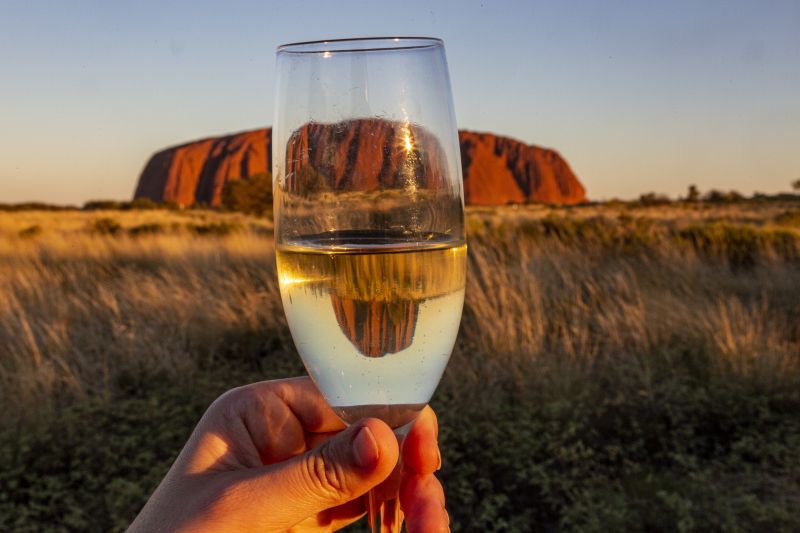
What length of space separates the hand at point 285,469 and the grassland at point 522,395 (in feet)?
8.64

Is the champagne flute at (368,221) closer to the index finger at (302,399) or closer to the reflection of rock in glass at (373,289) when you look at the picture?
the reflection of rock in glass at (373,289)

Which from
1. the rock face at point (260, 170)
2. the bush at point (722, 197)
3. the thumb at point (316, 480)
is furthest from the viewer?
the rock face at point (260, 170)

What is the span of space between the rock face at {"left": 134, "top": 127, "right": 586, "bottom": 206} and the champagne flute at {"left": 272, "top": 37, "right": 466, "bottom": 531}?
3175 inches

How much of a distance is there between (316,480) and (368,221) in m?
0.50

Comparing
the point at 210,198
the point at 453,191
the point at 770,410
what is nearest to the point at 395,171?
the point at 453,191

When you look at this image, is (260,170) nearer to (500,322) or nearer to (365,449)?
(500,322)

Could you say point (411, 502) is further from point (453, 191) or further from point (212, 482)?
point (453, 191)

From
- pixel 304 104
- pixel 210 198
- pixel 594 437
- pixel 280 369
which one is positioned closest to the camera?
pixel 304 104

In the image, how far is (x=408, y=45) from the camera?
105 cm

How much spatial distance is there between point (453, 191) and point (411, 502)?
75 cm

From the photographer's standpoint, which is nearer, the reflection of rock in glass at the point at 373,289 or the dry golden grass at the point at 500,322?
the reflection of rock in glass at the point at 373,289

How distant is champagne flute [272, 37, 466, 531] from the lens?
1.02 metres

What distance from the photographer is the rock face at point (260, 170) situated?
8519cm

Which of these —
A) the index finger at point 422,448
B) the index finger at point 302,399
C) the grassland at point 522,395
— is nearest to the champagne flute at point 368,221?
the index finger at point 422,448
